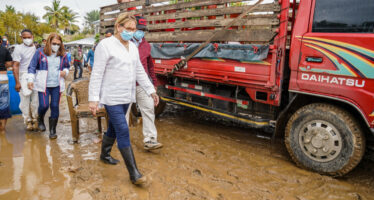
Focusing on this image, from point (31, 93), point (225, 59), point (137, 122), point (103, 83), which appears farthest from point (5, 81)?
point (225, 59)

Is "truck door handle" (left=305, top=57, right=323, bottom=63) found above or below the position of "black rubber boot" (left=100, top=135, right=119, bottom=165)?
above

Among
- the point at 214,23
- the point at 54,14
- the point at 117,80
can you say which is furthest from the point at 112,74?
the point at 54,14

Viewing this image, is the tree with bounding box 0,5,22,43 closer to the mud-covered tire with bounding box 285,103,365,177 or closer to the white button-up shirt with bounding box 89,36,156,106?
the white button-up shirt with bounding box 89,36,156,106

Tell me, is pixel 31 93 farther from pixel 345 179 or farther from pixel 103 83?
pixel 345 179

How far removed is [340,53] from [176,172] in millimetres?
2313

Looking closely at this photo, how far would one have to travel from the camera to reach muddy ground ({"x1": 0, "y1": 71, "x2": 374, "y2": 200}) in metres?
2.91

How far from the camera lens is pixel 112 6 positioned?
21.0 ft

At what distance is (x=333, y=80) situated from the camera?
3055mm

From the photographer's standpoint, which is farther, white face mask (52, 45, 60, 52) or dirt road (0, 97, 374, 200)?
white face mask (52, 45, 60, 52)

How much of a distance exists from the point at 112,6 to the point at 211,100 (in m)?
3.49

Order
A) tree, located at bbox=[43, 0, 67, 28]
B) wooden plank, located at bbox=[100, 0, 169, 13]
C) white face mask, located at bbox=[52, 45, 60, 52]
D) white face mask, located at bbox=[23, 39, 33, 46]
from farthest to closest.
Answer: tree, located at bbox=[43, 0, 67, 28] → wooden plank, located at bbox=[100, 0, 169, 13] → white face mask, located at bbox=[23, 39, 33, 46] → white face mask, located at bbox=[52, 45, 60, 52]

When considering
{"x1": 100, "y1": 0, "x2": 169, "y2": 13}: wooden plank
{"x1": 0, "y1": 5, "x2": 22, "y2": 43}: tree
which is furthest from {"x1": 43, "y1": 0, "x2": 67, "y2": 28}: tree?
{"x1": 100, "y1": 0, "x2": 169, "y2": 13}: wooden plank

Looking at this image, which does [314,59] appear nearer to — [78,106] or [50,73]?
[78,106]

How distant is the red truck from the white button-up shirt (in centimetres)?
163
